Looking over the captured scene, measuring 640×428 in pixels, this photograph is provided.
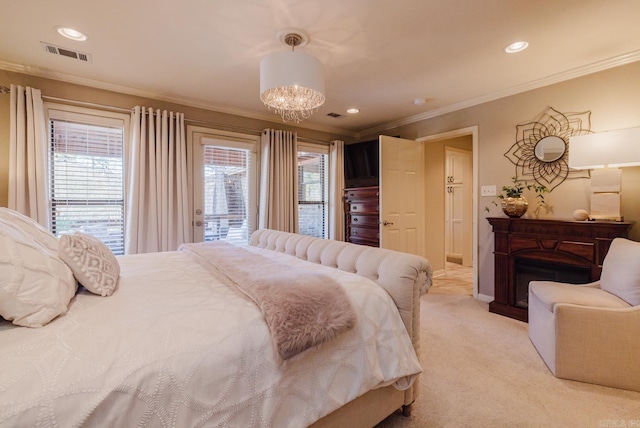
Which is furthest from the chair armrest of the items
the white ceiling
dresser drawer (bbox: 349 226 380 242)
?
dresser drawer (bbox: 349 226 380 242)

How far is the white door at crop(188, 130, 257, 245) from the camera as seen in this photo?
143 inches

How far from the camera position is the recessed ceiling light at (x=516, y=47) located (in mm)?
2299

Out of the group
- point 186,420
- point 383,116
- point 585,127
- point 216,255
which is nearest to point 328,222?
point 383,116

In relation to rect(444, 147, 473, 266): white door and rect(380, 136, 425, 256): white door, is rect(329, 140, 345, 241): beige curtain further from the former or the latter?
rect(444, 147, 473, 266): white door

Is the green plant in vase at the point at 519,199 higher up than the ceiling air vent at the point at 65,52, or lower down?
lower down

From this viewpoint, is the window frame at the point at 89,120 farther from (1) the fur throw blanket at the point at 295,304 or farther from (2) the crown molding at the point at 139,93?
(1) the fur throw blanket at the point at 295,304

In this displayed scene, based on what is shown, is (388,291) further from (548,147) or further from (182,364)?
(548,147)

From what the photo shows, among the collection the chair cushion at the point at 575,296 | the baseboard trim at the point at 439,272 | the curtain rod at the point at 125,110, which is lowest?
the baseboard trim at the point at 439,272

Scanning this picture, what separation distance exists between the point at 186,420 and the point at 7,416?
40 centimetres

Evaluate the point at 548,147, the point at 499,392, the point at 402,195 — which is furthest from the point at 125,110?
the point at 548,147

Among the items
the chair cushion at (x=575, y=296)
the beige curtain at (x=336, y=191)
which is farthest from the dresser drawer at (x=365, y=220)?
the chair cushion at (x=575, y=296)

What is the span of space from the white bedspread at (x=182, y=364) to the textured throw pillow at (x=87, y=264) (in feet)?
0.19

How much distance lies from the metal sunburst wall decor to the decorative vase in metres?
0.29

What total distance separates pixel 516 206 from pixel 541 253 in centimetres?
52
